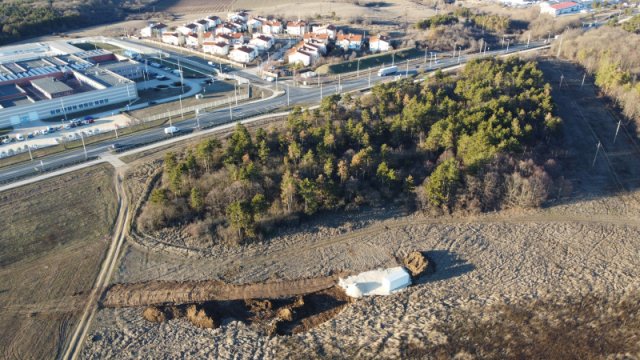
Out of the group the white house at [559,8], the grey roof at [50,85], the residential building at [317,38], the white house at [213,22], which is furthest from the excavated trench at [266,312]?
the white house at [559,8]

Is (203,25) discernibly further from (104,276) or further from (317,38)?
(104,276)

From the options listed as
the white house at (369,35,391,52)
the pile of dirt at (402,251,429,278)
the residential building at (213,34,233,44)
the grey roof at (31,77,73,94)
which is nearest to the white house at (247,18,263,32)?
the residential building at (213,34,233,44)

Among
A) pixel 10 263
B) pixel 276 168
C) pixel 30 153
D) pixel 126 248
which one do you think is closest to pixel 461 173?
pixel 276 168

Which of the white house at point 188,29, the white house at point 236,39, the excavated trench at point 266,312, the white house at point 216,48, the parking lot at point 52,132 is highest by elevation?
the white house at point 188,29

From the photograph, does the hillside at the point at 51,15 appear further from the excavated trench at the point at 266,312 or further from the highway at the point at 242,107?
the excavated trench at the point at 266,312

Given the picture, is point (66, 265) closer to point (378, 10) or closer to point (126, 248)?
point (126, 248)

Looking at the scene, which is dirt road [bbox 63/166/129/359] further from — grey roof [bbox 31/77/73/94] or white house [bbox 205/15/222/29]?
white house [bbox 205/15/222/29]
